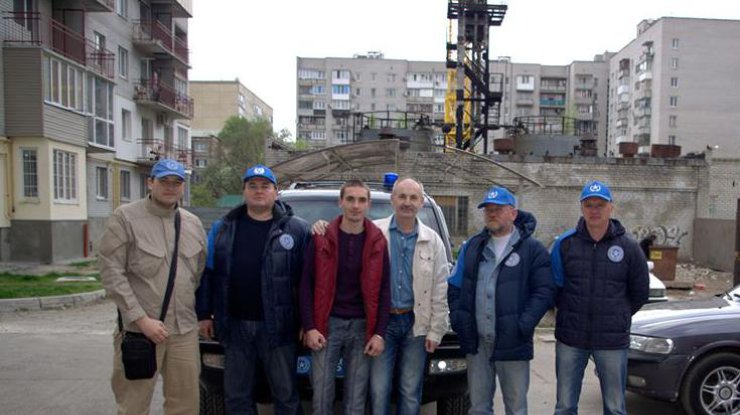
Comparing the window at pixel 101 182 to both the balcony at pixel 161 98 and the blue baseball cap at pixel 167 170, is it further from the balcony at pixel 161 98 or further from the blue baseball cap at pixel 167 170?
the blue baseball cap at pixel 167 170

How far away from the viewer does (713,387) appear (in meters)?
4.65

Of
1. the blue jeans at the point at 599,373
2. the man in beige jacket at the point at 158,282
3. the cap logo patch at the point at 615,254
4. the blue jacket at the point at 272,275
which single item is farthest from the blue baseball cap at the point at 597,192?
the man in beige jacket at the point at 158,282

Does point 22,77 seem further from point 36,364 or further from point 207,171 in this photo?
point 207,171

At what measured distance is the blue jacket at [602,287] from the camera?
12.1ft

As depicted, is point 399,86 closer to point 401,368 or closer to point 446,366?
point 446,366

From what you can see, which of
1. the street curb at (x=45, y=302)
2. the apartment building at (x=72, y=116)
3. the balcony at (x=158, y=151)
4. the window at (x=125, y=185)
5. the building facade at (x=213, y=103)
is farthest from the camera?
the building facade at (x=213, y=103)

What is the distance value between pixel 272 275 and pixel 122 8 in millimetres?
27675

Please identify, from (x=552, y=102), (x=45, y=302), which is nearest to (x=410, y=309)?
(x=45, y=302)

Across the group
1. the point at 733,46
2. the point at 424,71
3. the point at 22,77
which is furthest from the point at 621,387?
the point at 424,71

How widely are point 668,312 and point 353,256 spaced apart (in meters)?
3.31

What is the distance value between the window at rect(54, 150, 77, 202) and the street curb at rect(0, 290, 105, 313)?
9.13 meters

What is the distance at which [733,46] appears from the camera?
66.2 meters

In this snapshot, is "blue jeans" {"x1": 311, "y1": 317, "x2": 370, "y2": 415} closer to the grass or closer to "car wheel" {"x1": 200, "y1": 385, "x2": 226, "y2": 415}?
"car wheel" {"x1": 200, "y1": 385, "x2": 226, "y2": 415}

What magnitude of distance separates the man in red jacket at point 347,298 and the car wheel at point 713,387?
9.30 feet
